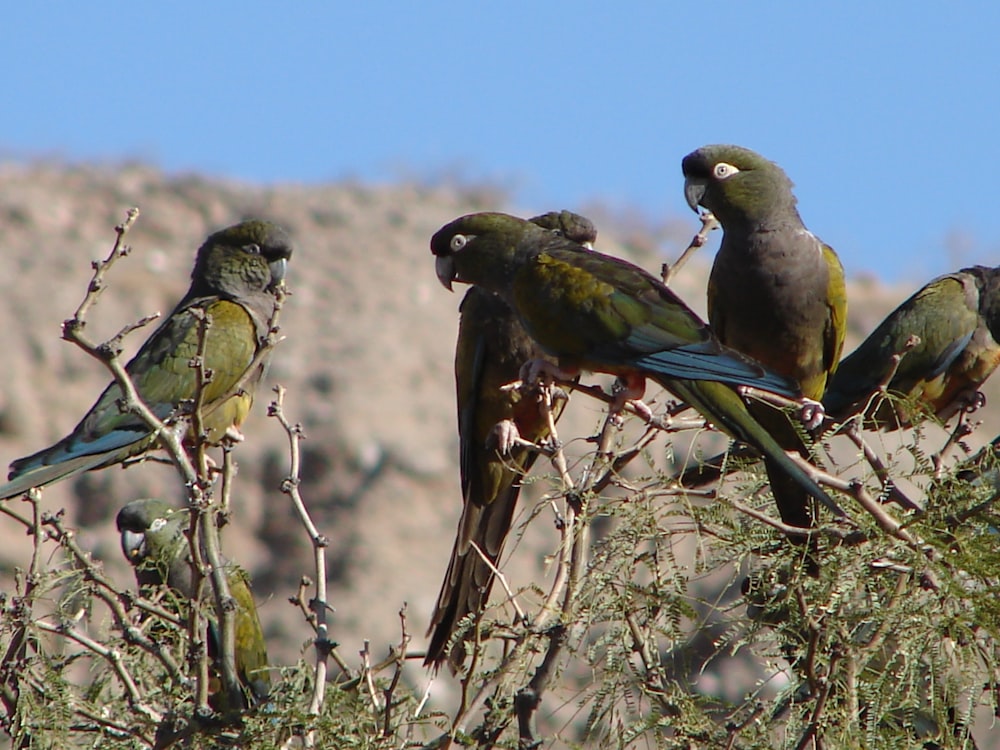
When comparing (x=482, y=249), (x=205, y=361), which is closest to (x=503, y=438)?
(x=482, y=249)

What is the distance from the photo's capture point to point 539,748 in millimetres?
3514

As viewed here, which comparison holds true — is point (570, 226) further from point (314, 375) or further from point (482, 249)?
point (314, 375)

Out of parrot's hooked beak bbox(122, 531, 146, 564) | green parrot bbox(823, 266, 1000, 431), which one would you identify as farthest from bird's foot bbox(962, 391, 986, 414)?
parrot's hooked beak bbox(122, 531, 146, 564)

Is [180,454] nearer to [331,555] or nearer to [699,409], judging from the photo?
[699,409]

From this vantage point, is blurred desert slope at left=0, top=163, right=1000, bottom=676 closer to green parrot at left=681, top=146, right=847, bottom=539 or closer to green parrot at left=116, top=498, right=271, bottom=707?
green parrot at left=116, top=498, right=271, bottom=707

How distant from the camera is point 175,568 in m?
5.77

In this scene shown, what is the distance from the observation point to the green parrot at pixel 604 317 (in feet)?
14.2

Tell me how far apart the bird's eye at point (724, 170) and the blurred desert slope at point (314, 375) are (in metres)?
10.2

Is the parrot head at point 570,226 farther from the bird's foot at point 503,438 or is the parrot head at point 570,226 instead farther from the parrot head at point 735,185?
the bird's foot at point 503,438

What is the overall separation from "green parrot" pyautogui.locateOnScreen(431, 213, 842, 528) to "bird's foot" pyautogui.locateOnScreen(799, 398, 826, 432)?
0.50 ft

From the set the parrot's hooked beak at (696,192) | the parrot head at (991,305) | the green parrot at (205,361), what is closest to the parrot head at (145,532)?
the green parrot at (205,361)

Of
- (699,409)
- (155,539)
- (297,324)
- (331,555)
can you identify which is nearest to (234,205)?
(297,324)

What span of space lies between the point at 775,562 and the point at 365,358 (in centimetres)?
1393

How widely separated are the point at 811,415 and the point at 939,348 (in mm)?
2238
